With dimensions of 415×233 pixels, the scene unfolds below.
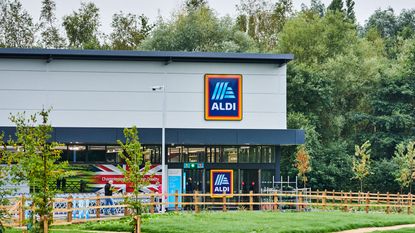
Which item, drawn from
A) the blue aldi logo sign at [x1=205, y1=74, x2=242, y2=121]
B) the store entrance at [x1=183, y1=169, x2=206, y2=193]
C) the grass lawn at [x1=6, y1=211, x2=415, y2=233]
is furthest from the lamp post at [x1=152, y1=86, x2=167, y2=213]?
the grass lawn at [x1=6, y1=211, x2=415, y2=233]

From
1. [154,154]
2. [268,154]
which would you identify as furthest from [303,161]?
[154,154]

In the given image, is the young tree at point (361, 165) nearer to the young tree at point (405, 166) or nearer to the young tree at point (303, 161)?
the young tree at point (405, 166)

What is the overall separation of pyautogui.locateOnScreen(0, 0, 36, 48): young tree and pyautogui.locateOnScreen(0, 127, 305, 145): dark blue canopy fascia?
2089 inches

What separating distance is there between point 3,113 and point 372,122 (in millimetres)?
40368

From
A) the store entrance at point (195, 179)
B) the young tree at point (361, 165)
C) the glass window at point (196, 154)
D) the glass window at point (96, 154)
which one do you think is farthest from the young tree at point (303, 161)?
the glass window at point (96, 154)

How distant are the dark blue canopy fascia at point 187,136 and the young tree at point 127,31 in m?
58.2

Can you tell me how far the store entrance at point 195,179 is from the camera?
55.4m

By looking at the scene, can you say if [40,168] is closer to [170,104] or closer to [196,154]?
[170,104]

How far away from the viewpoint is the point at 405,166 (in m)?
74.1

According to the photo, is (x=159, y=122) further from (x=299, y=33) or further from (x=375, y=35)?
(x=375, y=35)

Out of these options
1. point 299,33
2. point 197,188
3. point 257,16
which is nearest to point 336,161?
point 299,33

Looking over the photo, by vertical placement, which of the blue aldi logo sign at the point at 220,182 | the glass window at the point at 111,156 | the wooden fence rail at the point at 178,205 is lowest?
the wooden fence rail at the point at 178,205

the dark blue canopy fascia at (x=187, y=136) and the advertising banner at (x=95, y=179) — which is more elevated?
the dark blue canopy fascia at (x=187, y=136)

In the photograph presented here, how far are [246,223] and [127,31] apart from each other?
79312 millimetres
